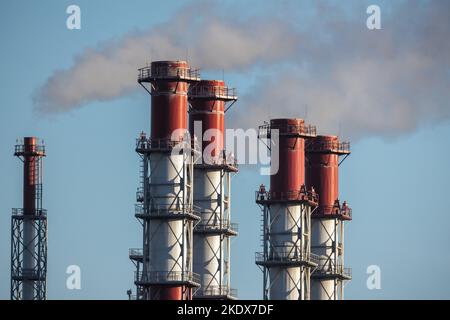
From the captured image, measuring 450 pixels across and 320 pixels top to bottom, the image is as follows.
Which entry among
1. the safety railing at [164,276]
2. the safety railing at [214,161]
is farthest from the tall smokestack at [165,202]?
the safety railing at [214,161]

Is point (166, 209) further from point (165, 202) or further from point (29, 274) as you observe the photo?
point (29, 274)

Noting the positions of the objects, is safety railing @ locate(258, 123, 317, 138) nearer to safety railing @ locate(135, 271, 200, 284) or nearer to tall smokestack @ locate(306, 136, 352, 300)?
tall smokestack @ locate(306, 136, 352, 300)

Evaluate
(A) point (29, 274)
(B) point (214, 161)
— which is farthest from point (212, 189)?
(A) point (29, 274)

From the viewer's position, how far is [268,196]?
163 m

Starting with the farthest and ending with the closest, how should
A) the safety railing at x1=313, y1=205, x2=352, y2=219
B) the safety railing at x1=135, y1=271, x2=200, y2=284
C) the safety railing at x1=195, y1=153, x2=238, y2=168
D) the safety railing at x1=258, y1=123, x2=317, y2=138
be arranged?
the safety railing at x1=313, y1=205, x2=352, y2=219, the safety railing at x1=258, y1=123, x2=317, y2=138, the safety railing at x1=195, y1=153, x2=238, y2=168, the safety railing at x1=135, y1=271, x2=200, y2=284

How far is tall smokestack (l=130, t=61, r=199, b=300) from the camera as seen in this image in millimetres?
145750

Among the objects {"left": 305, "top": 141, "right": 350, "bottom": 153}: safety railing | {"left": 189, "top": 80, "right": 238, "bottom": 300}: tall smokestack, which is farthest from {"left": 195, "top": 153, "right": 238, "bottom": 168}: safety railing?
{"left": 305, "top": 141, "right": 350, "bottom": 153}: safety railing

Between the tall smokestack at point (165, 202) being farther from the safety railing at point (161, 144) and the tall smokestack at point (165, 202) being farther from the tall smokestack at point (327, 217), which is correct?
the tall smokestack at point (327, 217)

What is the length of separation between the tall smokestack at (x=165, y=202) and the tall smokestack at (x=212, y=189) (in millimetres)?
10145

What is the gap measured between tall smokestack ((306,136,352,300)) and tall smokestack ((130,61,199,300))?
2759 centimetres

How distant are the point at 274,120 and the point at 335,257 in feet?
46.0

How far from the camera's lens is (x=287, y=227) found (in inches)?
6407
